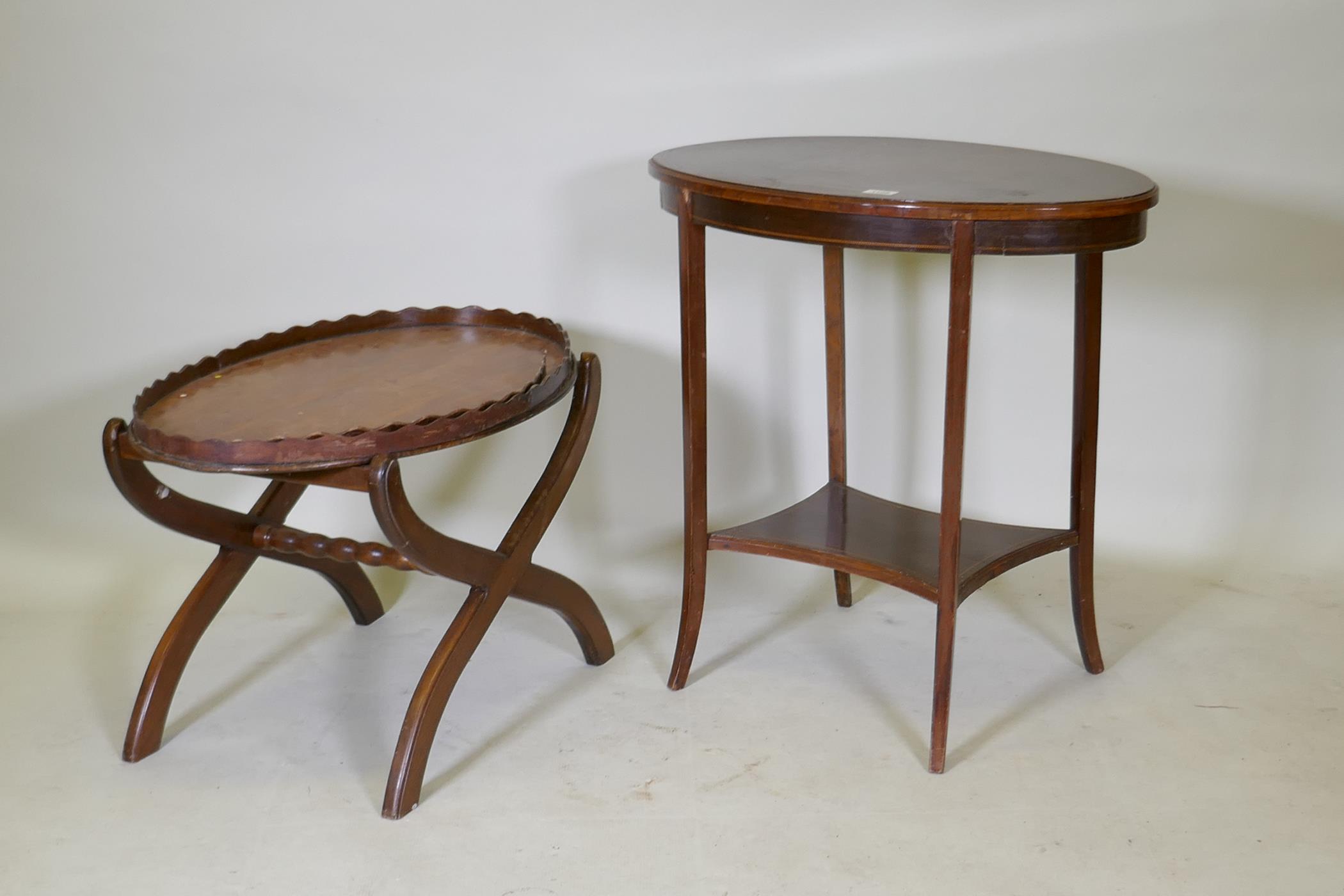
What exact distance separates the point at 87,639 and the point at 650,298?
147 cm

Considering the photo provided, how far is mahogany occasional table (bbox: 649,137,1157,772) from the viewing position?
210 cm

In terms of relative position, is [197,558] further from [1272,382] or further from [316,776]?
[1272,382]

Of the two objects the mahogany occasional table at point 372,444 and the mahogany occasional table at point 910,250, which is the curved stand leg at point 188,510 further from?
the mahogany occasional table at point 910,250

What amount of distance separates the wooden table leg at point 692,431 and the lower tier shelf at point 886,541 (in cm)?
5

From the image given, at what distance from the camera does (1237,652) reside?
2805mm

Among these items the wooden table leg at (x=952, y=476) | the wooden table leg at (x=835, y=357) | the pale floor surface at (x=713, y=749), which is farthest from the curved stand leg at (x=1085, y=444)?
the wooden table leg at (x=835, y=357)

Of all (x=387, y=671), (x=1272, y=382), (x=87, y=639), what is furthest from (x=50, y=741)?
(x=1272, y=382)

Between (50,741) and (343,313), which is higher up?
(343,313)

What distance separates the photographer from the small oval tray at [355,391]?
2145 millimetres

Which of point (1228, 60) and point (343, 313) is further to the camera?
point (343, 313)

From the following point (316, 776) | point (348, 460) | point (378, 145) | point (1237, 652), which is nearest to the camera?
point (348, 460)

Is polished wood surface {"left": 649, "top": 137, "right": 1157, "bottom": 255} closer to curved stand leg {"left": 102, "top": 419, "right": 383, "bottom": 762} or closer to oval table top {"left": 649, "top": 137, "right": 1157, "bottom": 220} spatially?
oval table top {"left": 649, "top": 137, "right": 1157, "bottom": 220}

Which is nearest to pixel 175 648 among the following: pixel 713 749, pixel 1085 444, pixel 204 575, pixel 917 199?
pixel 204 575

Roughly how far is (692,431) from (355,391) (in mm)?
637
